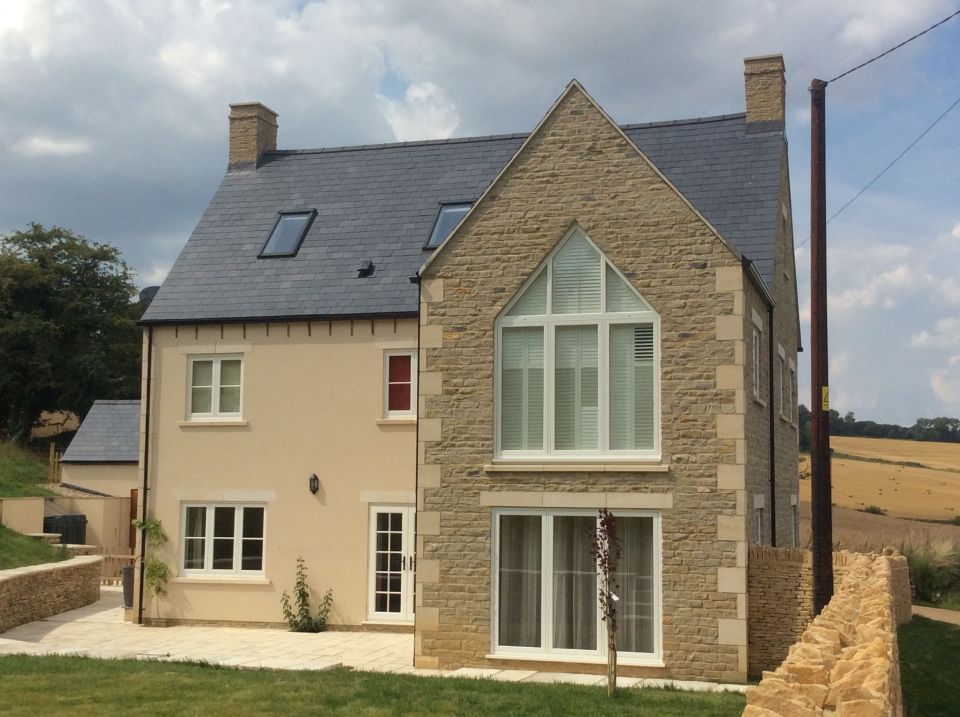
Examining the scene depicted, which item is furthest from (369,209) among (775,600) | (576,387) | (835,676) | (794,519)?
(835,676)

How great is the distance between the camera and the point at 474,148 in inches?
950

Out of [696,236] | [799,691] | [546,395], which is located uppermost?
[696,236]

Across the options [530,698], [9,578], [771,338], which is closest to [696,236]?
[771,338]

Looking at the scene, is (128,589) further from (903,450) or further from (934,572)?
(903,450)

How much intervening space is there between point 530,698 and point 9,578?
476 inches

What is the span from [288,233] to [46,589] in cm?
886

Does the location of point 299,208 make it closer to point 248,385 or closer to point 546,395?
point 248,385

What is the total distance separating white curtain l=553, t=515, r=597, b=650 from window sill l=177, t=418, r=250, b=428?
797 centimetres

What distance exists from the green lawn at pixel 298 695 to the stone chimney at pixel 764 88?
13.1m

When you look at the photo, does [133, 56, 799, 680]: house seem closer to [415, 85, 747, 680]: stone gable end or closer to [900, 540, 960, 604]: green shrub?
[415, 85, 747, 680]: stone gable end

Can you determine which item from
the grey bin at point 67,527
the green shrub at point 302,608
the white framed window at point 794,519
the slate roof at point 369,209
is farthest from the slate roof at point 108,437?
the white framed window at point 794,519

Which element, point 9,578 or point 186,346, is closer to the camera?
point 9,578

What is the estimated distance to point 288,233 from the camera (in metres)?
23.3

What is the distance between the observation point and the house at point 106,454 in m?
32.2
